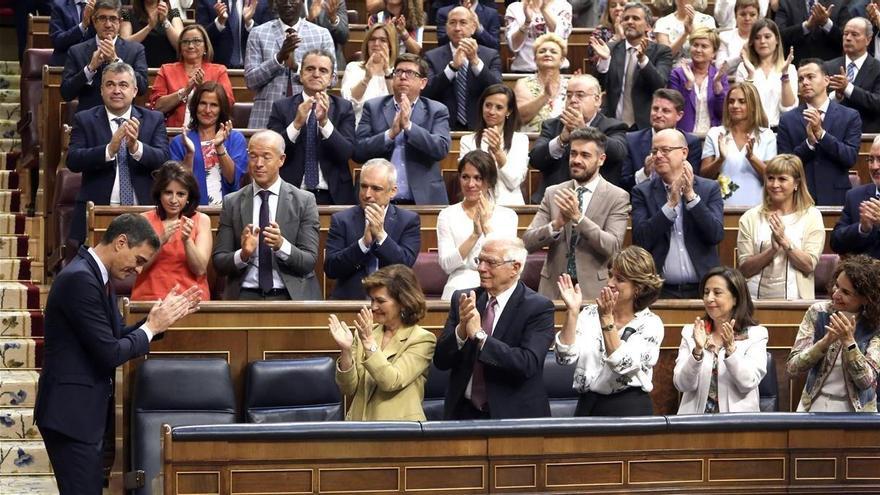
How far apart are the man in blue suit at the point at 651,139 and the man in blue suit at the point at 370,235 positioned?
4.04 ft

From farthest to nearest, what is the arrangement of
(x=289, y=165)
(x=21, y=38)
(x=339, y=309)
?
(x=21, y=38), (x=289, y=165), (x=339, y=309)

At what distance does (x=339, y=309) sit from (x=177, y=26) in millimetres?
2927

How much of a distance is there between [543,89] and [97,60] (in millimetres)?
1893

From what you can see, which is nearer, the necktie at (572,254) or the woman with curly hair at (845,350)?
the woman with curly hair at (845,350)

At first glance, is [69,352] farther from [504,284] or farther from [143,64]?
[143,64]

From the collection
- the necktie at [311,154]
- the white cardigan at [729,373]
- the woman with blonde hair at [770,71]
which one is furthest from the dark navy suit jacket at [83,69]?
the white cardigan at [729,373]

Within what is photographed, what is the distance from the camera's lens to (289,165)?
6000 mm

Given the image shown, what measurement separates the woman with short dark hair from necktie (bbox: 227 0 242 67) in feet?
7.37

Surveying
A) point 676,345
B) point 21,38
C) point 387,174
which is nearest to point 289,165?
point 387,174

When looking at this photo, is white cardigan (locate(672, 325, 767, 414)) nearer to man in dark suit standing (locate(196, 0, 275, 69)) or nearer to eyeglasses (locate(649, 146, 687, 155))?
eyeglasses (locate(649, 146, 687, 155))

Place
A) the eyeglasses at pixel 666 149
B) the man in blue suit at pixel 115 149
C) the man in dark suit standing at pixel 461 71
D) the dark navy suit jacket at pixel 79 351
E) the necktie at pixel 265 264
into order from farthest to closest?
the man in dark suit standing at pixel 461 71, the man in blue suit at pixel 115 149, the eyeglasses at pixel 666 149, the necktie at pixel 265 264, the dark navy suit jacket at pixel 79 351

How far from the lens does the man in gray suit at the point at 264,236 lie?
512 centimetres

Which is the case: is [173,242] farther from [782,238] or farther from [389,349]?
[782,238]

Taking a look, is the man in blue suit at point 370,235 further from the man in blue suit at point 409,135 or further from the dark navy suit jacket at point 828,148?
the dark navy suit jacket at point 828,148
